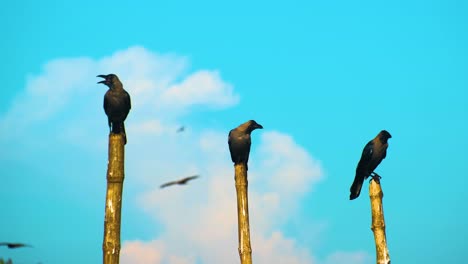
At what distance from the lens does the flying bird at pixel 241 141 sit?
A: 47.2 ft

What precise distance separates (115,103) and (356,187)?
6083 millimetres

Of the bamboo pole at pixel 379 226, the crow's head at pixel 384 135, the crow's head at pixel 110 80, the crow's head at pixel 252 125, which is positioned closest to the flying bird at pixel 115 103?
the crow's head at pixel 110 80

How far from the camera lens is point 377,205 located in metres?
13.4

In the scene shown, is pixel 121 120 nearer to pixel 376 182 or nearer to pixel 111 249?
pixel 111 249

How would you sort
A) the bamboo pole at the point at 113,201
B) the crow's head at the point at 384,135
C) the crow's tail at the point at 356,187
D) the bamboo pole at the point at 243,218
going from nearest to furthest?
the bamboo pole at the point at 113,201 → the bamboo pole at the point at 243,218 → the crow's tail at the point at 356,187 → the crow's head at the point at 384,135

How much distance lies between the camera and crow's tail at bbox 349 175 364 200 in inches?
Answer: 612

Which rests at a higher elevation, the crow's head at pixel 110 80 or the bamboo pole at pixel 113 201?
the crow's head at pixel 110 80

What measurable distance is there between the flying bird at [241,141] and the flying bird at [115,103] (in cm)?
270

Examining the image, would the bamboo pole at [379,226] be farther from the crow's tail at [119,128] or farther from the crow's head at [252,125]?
the crow's tail at [119,128]

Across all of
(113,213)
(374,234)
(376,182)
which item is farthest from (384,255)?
(113,213)

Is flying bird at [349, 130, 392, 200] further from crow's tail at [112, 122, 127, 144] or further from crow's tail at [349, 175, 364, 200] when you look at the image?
crow's tail at [112, 122, 127, 144]

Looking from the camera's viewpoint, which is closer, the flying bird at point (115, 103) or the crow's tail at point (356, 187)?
the flying bird at point (115, 103)

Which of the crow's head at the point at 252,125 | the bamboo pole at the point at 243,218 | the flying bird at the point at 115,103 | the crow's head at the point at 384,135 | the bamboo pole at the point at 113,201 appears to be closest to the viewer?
the bamboo pole at the point at 113,201

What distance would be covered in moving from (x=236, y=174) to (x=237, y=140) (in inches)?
65.5
